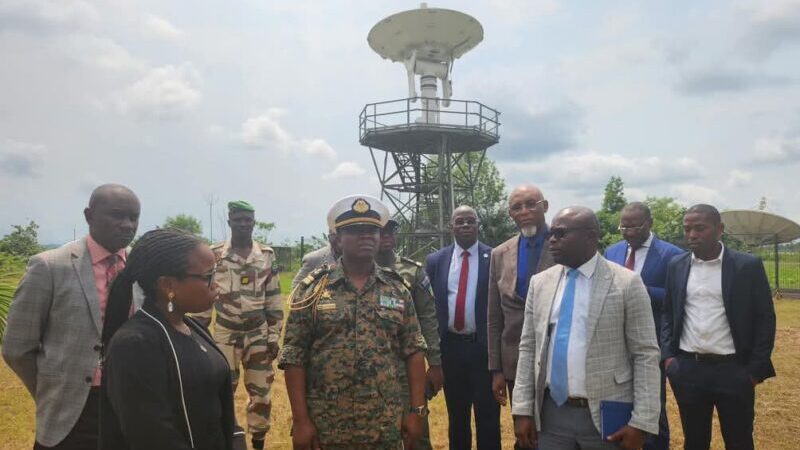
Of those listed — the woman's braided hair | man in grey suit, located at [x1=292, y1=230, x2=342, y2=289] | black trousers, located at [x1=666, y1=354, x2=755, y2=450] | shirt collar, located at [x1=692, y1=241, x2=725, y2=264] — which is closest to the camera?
the woman's braided hair

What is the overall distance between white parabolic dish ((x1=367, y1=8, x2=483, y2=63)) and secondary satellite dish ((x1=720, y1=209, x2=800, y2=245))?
12.8 m

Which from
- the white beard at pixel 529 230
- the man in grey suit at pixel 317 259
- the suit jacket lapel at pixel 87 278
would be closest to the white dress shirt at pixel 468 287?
the white beard at pixel 529 230

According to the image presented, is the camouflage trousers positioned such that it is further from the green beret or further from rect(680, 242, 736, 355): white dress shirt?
rect(680, 242, 736, 355): white dress shirt

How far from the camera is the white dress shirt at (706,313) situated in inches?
152

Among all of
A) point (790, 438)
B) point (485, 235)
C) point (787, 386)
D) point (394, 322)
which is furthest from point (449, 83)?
point (394, 322)

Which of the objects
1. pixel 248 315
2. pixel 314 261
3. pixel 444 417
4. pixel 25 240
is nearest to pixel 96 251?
pixel 248 315

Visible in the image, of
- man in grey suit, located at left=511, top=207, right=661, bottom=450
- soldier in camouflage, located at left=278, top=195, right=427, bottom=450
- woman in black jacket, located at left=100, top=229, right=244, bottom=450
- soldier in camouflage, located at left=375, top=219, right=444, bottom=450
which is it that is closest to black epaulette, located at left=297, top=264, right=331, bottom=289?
soldier in camouflage, located at left=278, top=195, right=427, bottom=450

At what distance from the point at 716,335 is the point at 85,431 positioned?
155 inches

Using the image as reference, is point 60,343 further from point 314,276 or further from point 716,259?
point 716,259

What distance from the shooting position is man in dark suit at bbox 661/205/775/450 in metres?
3.76

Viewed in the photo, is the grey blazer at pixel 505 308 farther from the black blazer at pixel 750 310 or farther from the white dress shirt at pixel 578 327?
the black blazer at pixel 750 310

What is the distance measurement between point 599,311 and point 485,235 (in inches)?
749

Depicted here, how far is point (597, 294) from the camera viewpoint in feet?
9.60

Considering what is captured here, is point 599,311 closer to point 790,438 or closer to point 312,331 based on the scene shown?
point 312,331
